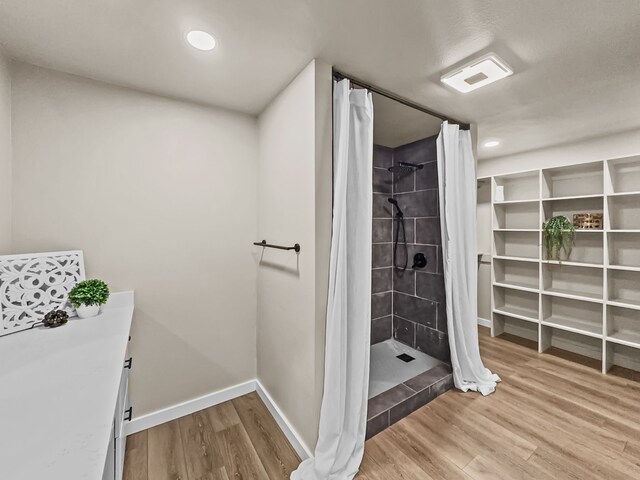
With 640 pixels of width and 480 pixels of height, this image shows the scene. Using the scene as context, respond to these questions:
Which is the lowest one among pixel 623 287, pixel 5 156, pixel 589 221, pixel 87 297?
pixel 623 287

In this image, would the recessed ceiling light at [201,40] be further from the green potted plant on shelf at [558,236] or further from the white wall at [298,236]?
the green potted plant on shelf at [558,236]

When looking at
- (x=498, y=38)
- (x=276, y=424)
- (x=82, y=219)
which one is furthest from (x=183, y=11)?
(x=276, y=424)

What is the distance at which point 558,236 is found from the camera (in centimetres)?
301

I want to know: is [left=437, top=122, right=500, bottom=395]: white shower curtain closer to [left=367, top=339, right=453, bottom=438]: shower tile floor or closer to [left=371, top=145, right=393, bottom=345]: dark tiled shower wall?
[left=367, top=339, right=453, bottom=438]: shower tile floor

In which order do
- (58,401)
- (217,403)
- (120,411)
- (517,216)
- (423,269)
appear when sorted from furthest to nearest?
(517,216) → (423,269) → (217,403) → (120,411) → (58,401)

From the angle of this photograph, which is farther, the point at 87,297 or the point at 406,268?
the point at 406,268

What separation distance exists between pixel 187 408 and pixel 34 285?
130 cm

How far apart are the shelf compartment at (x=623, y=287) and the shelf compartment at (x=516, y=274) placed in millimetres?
667

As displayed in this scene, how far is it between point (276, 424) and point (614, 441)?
2255mm

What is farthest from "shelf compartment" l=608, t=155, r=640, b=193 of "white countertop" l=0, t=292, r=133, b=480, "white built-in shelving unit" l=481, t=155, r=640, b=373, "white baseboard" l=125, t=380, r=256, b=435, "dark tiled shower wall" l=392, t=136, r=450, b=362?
"white countertop" l=0, t=292, r=133, b=480

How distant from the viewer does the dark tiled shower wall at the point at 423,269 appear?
8.68 feet

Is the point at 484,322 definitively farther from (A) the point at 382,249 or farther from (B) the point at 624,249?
(A) the point at 382,249

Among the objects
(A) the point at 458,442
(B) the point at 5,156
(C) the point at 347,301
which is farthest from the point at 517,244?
(B) the point at 5,156

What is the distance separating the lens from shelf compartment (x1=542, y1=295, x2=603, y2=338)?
2900 millimetres
